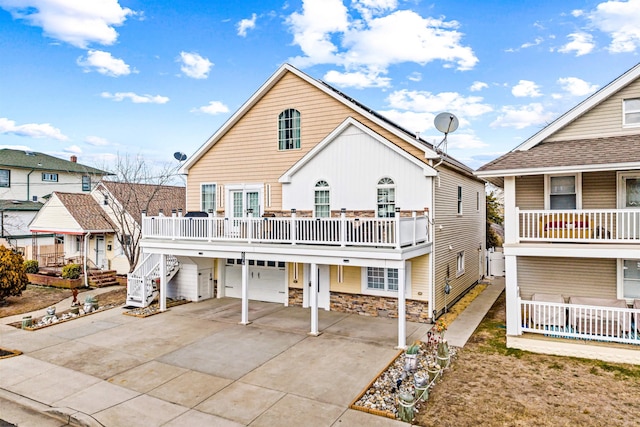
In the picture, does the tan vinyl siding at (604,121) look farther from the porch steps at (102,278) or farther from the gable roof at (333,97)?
the porch steps at (102,278)

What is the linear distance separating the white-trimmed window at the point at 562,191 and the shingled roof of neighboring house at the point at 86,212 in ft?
69.9

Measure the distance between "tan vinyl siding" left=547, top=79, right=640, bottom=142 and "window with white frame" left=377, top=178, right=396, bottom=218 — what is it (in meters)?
5.47

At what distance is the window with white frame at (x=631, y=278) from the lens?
10.7 m

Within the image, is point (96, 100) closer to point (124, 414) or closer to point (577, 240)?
point (124, 414)

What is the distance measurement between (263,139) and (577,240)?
11783 mm

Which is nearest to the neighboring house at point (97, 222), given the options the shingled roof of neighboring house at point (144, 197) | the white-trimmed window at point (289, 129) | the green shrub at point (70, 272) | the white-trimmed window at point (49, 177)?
the shingled roof of neighboring house at point (144, 197)

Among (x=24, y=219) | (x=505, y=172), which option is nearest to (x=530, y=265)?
(x=505, y=172)

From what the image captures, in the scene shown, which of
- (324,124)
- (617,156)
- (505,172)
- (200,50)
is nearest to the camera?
(617,156)

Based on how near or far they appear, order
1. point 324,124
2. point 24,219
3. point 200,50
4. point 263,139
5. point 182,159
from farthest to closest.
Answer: point 24,219 → point 200,50 → point 182,159 → point 263,139 → point 324,124

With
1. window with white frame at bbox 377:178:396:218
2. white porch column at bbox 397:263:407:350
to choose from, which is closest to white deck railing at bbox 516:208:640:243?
white porch column at bbox 397:263:407:350

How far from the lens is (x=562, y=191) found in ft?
37.6

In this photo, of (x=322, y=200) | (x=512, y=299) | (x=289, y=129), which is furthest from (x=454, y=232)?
(x=289, y=129)

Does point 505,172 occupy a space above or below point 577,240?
above

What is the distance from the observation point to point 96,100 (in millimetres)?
24375
